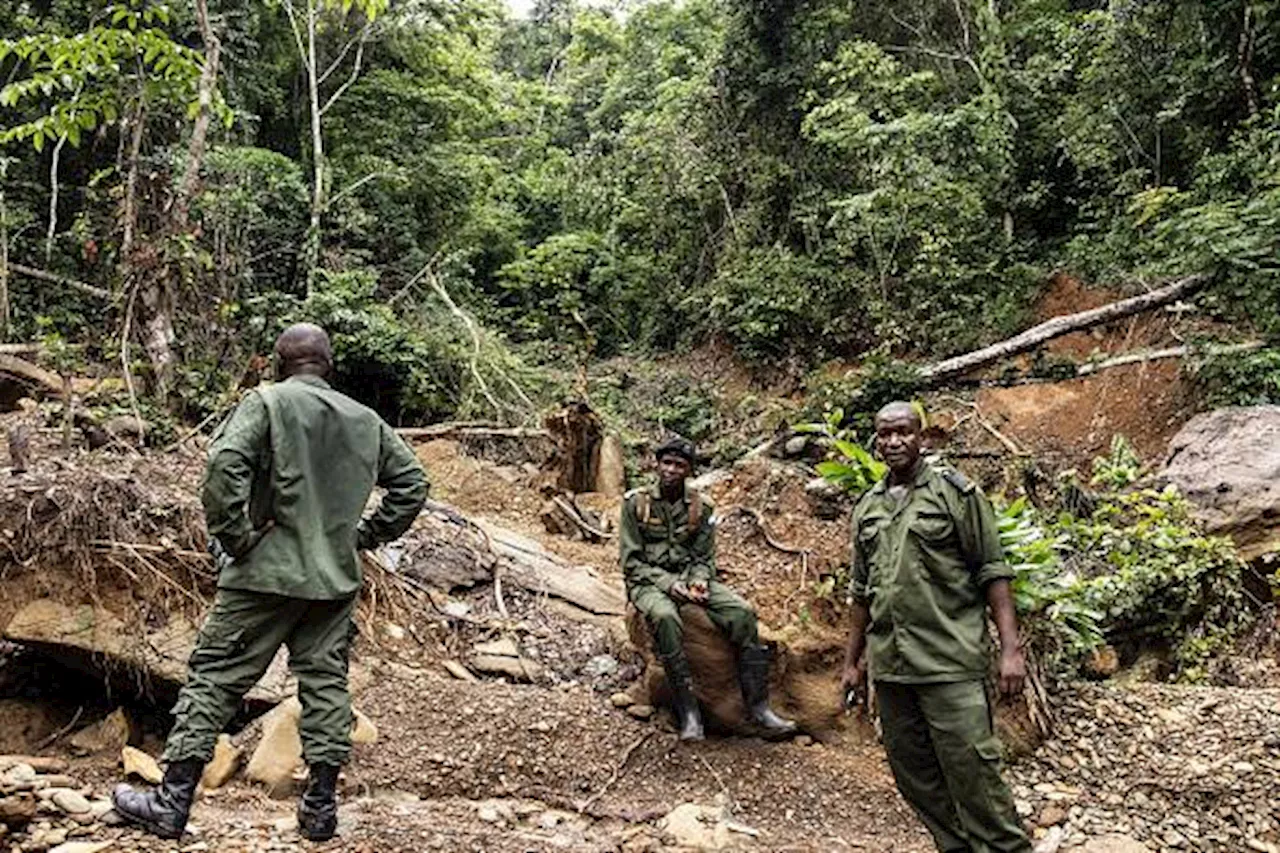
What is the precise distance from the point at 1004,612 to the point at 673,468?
216 cm

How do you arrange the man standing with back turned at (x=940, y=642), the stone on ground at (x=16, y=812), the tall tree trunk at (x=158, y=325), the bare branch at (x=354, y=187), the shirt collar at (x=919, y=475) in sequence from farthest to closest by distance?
the bare branch at (x=354, y=187), the tall tree trunk at (x=158, y=325), the shirt collar at (x=919, y=475), the man standing with back turned at (x=940, y=642), the stone on ground at (x=16, y=812)

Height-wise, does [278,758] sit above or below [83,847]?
below

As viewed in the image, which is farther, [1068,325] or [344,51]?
[344,51]

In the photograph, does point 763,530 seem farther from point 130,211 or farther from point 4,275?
point 4,275

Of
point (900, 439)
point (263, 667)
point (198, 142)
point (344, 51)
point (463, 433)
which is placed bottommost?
point (463, 433)

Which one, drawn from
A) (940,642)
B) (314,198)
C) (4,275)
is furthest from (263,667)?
(314,198)

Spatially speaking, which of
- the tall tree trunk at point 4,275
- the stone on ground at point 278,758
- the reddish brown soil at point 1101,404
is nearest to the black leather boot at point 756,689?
the stone on ground at point 278,758

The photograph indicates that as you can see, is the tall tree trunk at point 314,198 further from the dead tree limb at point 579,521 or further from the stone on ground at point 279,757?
the stone on ground at point 279,757

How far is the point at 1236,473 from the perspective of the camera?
768 cm

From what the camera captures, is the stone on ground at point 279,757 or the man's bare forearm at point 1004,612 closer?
the man's bare forearm at point 1004,612

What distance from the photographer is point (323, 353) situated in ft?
11.9

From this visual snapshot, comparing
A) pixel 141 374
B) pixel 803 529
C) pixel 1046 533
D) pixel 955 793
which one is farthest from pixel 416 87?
pixel 955 793

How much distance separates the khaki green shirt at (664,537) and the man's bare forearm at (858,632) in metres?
1.48

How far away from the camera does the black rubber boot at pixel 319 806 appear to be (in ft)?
10.9
